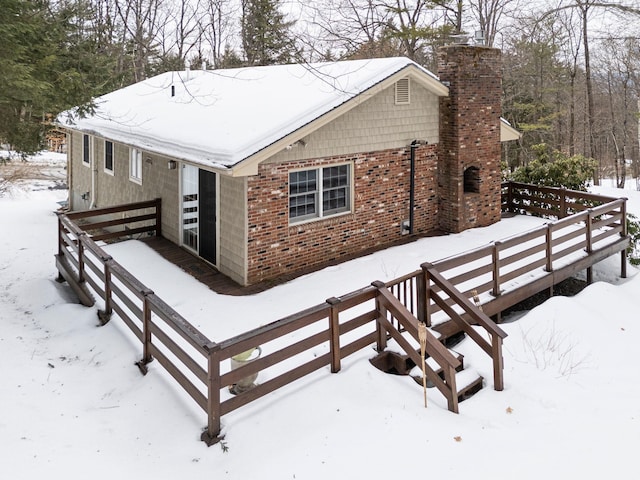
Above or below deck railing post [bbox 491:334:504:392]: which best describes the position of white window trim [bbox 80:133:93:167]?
above

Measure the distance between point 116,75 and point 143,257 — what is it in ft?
11.8

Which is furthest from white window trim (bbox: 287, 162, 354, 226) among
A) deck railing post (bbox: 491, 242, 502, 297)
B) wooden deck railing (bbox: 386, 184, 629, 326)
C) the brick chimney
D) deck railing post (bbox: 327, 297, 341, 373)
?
deck railing post (bbox: 327, 297, 341, 373)

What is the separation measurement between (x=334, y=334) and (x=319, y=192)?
16.4ft

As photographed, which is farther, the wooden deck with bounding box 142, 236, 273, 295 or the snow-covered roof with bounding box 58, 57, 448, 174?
the wooden deck with bounding box 142, 236, 273, 295

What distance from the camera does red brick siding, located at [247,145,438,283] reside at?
9789mm

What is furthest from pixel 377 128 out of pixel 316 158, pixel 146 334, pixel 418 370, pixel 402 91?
pixel 146 334

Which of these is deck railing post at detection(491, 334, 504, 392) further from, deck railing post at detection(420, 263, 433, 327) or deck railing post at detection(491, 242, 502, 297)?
deck railing post at detection(491, 242, 502, 297)

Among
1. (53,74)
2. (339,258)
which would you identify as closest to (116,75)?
(53,74)

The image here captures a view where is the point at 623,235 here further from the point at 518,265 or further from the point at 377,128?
the point at 377,128

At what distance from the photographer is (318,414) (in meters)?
5.38

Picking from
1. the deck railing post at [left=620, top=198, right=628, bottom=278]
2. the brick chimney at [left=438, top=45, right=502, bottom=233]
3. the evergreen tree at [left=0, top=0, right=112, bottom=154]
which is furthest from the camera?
the brick chimney at [left=438, top=45, right=502, bottom=233]

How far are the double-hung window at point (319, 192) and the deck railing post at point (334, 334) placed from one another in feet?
14.9

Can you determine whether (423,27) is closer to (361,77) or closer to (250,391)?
(361,77)

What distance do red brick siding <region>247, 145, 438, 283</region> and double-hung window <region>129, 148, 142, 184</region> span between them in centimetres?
512
